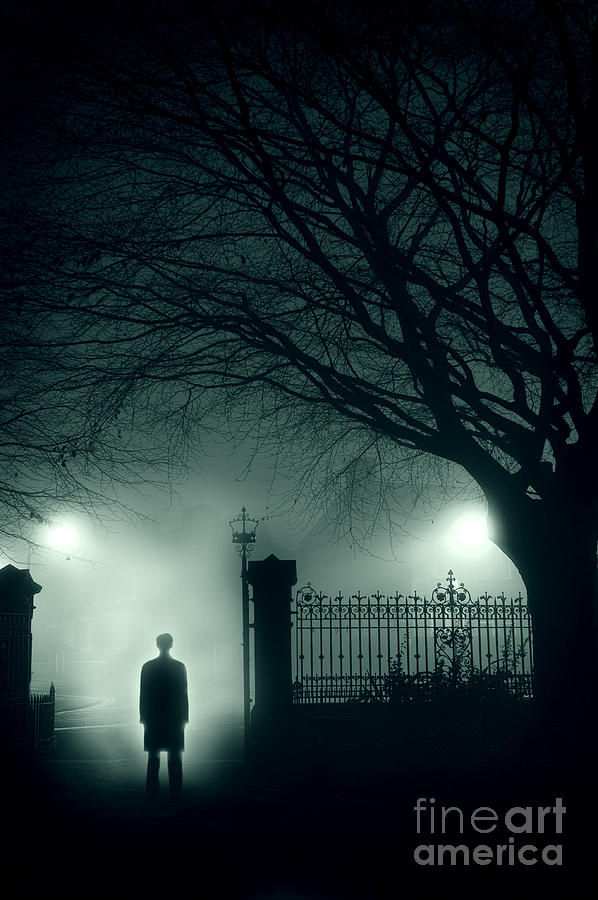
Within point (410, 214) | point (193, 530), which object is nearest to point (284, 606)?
point (410, 214)

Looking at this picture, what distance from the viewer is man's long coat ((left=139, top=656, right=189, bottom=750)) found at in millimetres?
10859

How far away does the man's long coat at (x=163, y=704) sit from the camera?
10.9 m

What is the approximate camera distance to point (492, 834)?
825cm

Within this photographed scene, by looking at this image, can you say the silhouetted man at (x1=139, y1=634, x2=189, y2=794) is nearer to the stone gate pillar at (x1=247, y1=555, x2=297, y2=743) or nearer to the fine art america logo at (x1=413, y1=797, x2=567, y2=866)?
the fine art america logo at (x1=413, y1=797, x2=567, y2=866)

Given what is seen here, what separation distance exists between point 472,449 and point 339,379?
6.51 feet

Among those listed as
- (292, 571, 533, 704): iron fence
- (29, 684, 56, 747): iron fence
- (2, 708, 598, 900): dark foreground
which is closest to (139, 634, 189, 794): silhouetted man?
(2, 708, 598, 900): dark foreground

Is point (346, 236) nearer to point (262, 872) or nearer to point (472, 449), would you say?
point (472, 449)

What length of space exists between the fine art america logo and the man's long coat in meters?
3.09

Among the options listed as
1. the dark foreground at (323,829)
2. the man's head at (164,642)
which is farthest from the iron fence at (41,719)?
the man's head at (164,642)

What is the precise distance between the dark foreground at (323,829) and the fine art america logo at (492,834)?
0.06 ft

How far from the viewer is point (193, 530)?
185 ft

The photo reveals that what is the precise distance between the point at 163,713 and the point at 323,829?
2972 mm

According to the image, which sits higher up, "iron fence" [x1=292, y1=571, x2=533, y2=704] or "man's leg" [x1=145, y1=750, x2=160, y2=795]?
"iron fence" [x1=292, y1=571, x2=533, y2=704]

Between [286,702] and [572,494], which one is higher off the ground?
[572,494]
